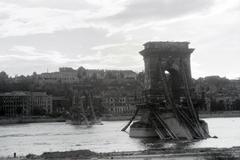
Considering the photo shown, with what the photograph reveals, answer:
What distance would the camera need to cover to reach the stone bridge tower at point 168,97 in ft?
145

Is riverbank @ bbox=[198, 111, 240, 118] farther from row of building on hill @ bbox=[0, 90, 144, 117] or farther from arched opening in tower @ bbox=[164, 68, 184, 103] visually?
arched opening in tower @ bbox=[164, 68, 184, 103]

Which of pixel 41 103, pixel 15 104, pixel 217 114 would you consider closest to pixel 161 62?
pixel 217 114

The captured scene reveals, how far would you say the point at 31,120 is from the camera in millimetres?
147625

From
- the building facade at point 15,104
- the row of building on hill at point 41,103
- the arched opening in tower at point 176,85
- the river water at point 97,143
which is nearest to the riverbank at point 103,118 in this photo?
the row of building on hill at point 41,103

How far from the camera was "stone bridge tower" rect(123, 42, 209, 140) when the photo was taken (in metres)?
44.2

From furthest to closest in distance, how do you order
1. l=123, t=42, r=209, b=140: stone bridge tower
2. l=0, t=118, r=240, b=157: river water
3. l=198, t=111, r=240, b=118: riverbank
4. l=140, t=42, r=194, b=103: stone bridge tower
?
l=198, t=111, r=240, b=118: riverbank < l=140, t=42, r=194, b=103: stone bridge tower < l=123, t=42, r=209, b=140: stone bridge tower < l=0, t=118, r=240, b=157: river water

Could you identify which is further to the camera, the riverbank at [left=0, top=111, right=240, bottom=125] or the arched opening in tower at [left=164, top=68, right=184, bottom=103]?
the riverbank at [left=0, top=111, right=240, bottom=125]

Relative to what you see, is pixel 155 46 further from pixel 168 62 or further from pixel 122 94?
pixel 122 94

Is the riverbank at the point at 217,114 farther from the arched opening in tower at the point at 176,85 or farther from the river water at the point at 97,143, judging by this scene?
the arched opening in tower at the point at 176,85

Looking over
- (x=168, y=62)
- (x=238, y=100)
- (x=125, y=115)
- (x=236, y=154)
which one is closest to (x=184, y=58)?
(x=168, y=62)

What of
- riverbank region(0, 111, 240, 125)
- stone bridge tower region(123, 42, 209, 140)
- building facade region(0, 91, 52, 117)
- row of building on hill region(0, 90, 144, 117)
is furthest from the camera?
building facade region(0, 91, 52, 117)

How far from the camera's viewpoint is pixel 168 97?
4484cm

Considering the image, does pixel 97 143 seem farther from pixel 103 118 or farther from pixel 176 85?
pixel 103 118

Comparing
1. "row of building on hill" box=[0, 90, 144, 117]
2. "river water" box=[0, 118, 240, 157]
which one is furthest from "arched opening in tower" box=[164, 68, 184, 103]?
"row of building on hill" box=[0, 90, 144, 117]
